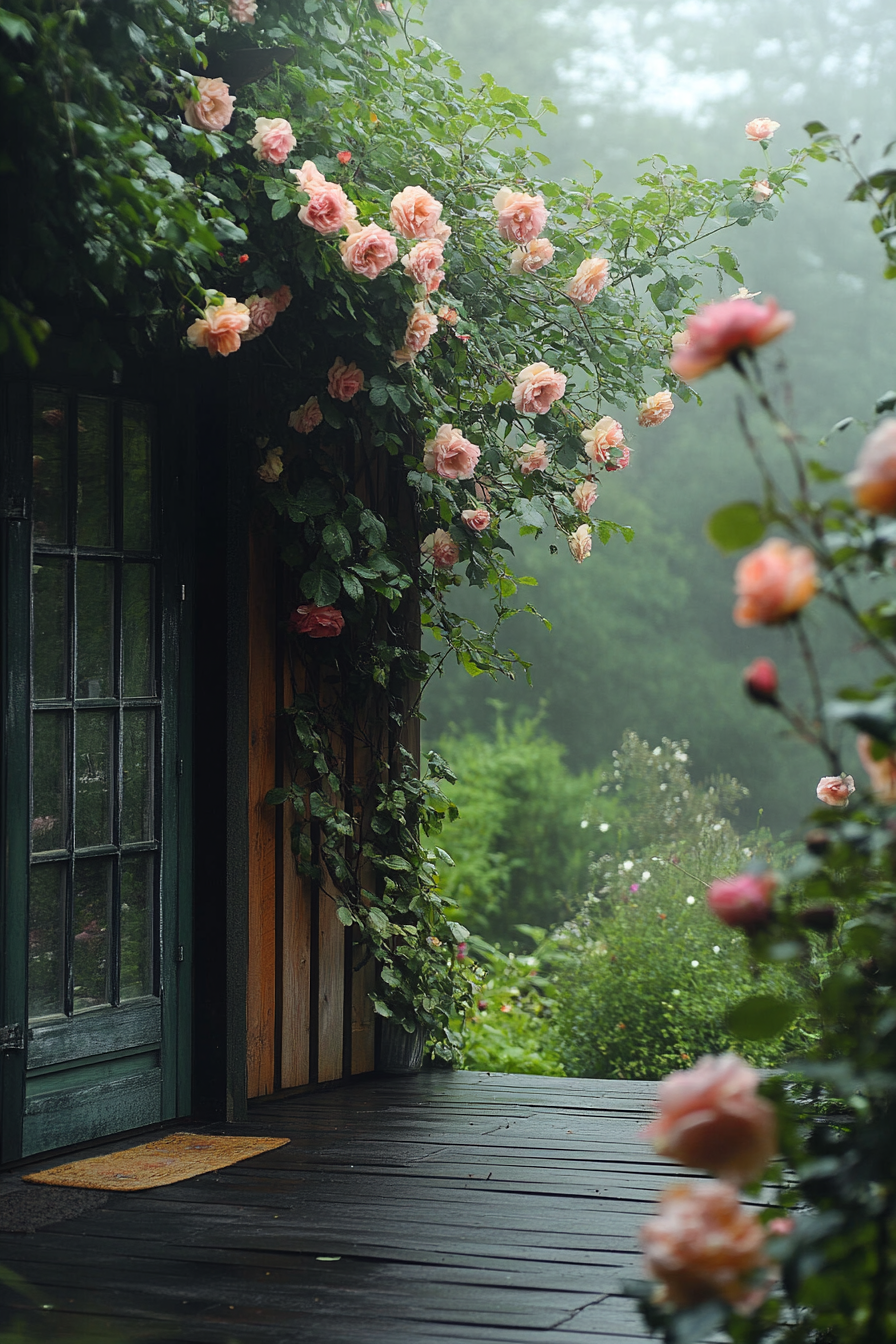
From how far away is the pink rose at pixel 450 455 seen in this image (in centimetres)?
375

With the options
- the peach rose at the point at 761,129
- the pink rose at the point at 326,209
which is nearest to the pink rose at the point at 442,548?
the pink rose at the point at 326,209

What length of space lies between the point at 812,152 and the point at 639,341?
98 centimetres

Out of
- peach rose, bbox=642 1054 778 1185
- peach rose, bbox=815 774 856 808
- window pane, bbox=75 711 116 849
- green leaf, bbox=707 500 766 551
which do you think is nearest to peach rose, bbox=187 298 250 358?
window pane, bbox=75 711 116 849

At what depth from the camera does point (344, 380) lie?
3672 mm

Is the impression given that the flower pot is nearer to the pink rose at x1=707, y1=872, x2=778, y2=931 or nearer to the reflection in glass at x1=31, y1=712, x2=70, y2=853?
the reflection in glass at x1=31, y1=712, x2=70, y2=853

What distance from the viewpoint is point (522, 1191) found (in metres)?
3.01

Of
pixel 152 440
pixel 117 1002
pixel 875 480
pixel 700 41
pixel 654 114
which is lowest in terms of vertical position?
pixel 117 1002

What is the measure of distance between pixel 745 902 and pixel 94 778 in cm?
246

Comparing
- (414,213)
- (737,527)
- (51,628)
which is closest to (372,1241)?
(51,628)

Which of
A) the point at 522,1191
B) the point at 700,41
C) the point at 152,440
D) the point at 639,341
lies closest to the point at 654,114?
the point at 700,41

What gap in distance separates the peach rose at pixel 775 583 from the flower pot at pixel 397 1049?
10.8 ft

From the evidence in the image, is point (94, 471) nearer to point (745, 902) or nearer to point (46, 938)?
point (46, 938)

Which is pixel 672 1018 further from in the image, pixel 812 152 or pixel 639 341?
pixel 812 152

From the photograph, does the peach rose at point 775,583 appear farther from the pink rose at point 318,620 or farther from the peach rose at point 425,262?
the pink rose at point 318,620
